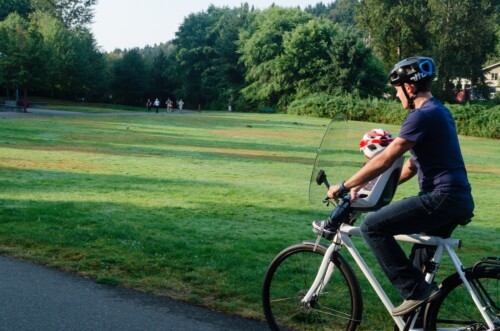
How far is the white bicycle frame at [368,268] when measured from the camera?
3.84 metres

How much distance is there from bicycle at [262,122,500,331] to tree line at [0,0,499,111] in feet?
177

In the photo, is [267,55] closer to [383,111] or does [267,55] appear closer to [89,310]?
[383,111]

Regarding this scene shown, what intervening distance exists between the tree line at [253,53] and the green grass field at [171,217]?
131ft

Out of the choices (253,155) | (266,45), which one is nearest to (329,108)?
(266,45)

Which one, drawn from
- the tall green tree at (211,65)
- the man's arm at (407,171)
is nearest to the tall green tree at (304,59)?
the tall green tree at (211,65)

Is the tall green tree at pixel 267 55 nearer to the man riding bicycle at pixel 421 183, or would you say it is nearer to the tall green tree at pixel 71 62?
the tall green tree at pixel 71 62

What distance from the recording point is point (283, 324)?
4.69 m

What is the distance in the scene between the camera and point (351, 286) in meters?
4.16

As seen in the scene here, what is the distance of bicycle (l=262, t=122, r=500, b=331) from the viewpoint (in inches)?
151

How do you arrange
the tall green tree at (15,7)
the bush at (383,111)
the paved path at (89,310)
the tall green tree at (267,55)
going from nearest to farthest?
the paved path at (89,310) < the bush at (383,111) < the tall green tree at (267,55) < the tall green tree at (15,7)

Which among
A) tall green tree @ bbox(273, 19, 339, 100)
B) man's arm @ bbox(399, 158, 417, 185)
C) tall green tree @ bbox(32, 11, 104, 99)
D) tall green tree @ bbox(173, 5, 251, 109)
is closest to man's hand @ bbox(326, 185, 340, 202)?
man's arm @ bbox(399, 158, 417, 185)

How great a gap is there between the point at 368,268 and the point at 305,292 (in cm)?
58

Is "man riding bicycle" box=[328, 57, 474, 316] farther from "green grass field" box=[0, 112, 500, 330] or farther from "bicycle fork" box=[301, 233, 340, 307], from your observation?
"green grass field" box=[0, 112, 500, 330]

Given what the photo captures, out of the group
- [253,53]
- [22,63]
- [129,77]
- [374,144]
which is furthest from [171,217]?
[129,77]
